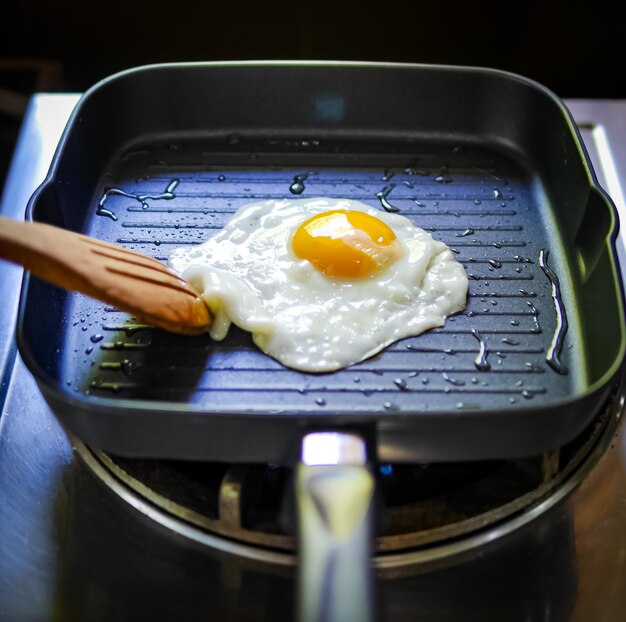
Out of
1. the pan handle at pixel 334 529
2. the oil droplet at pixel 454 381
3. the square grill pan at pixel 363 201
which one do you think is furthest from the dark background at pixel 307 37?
the pan handle at pixel 334 529

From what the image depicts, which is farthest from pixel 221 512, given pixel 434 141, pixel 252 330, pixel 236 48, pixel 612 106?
pixel 236 48

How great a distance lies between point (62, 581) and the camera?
3.80 ft

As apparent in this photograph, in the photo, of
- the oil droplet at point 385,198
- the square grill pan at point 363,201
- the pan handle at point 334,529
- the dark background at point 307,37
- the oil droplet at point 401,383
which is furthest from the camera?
the dark background at point 307,37

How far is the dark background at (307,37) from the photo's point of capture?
2.42 metres

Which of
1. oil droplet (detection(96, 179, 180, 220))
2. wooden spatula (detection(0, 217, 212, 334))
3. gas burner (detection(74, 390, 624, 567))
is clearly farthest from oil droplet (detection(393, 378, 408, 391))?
oil droplet (detection(96, 179, 180, 220))

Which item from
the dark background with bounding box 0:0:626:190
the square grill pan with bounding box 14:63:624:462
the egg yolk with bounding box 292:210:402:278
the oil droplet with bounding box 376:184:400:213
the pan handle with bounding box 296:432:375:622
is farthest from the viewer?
the dark background with bounding box 0:0:626:190

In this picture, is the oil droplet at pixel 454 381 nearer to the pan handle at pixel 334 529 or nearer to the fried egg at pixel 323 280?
the fried egg at pixel 323 280

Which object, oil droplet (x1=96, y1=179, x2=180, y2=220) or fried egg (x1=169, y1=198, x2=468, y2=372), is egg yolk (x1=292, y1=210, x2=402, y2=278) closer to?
fried egg (x1=169, y1=198, x2=468, y2=372)

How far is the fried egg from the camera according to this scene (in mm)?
1354

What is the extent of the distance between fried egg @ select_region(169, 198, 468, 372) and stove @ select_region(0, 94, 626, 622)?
0.23 metres

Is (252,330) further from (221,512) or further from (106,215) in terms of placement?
(106,215)

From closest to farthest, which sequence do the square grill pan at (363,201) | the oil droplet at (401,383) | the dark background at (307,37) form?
the square grill pan at (363,201)
the oil droplet at (401,383)
the dark background at (307,37)

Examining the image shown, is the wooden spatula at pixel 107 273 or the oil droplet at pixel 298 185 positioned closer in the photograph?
the wooden spatula at pixel 107 273

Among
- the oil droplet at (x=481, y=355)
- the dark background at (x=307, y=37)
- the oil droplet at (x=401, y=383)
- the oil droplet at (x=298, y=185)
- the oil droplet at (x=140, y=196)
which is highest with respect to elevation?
the dark background at (x=307, y=37)
